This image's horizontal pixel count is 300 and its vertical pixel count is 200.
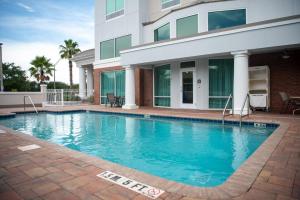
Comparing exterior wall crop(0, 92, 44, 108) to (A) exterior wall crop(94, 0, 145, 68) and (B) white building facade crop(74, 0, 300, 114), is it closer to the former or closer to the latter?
(B) white building facade crop(74, 0, 300, 114)

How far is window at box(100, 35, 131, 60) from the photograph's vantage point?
13.8 meters

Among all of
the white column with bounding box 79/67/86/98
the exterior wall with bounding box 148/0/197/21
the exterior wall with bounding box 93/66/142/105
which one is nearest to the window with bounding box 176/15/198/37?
the exterior wall with bounding box 148/0/197/21

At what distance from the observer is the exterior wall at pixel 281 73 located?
28.3 ft

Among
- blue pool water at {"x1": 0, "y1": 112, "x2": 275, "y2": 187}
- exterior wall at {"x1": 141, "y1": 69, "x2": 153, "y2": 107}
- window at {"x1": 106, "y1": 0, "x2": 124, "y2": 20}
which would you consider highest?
window at {"x1": 106, "y1": 0, "x2": 124, "y2": 20}

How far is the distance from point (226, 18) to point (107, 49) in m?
8.35

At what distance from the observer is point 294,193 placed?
6.88 feet

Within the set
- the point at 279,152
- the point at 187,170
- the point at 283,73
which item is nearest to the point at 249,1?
the point at 283,73

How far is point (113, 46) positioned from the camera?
14555 millimetres

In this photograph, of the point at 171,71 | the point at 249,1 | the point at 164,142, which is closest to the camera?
the point at 164,142

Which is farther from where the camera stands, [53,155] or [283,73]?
[283,73]

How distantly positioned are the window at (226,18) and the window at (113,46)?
5511mm

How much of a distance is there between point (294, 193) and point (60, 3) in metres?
13.9

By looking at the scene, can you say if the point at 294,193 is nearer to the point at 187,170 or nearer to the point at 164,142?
the point at 187,170

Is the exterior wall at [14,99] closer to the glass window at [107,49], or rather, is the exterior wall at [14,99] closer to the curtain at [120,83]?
the glass window at [107,49]
